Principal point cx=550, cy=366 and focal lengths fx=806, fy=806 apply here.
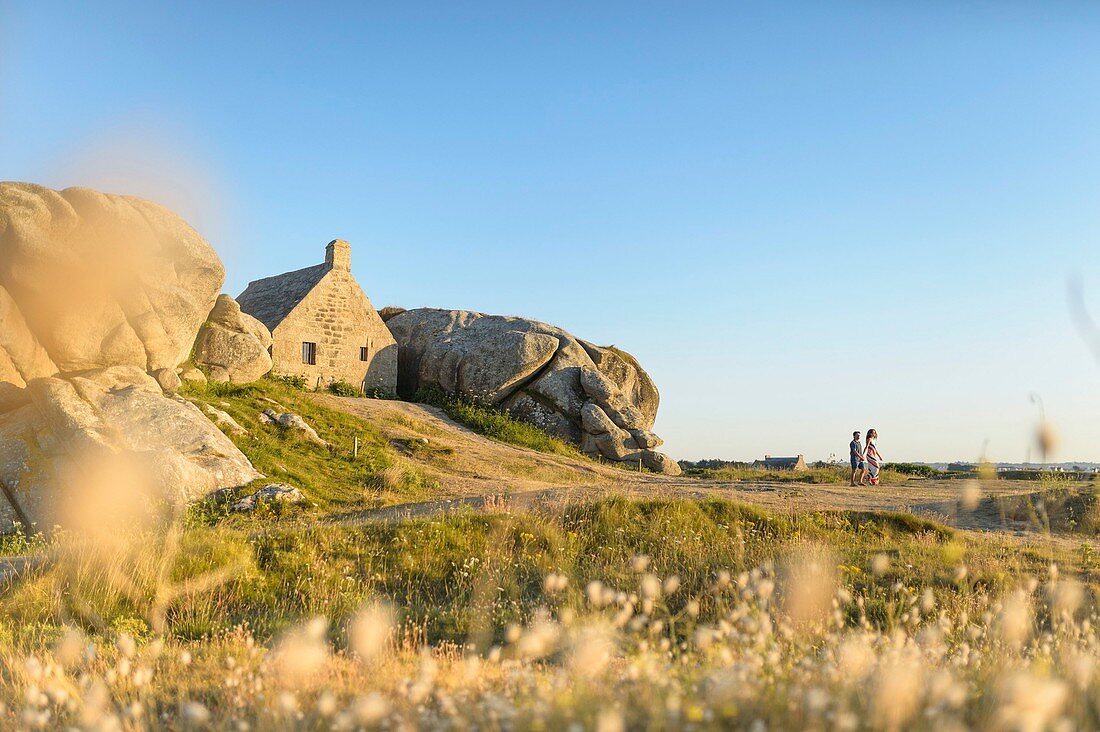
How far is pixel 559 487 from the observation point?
19.0 metres

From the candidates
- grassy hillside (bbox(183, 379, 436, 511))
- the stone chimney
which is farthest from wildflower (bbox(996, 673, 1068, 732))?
the stone chimney

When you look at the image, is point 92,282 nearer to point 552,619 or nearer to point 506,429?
point 506,429

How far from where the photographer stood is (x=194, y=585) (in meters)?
10.2

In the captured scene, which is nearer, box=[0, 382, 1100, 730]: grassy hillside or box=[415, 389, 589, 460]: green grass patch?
box=[0, 382, 1100, 730]: grassy hillside

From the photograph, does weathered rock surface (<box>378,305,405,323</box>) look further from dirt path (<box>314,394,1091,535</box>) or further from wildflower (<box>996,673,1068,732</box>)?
wildflower (<box>996,673,1068,732</box>)

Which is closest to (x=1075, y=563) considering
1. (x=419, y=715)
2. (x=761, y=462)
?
(x=419, y=715)

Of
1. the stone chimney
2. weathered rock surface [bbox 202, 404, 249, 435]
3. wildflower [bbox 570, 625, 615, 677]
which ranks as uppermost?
the stone chimney

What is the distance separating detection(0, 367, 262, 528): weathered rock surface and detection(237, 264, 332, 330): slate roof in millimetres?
13989

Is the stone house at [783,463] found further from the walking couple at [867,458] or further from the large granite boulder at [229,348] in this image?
the large granite boulder at [229,348]

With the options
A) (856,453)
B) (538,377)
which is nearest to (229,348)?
(538,377)

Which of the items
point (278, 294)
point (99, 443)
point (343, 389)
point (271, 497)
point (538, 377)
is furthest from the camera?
point (278, 294)

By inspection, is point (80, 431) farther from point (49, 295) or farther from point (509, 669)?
point (509, 669)

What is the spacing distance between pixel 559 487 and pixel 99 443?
32.6 ft

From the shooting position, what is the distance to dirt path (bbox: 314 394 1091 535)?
1606cm
